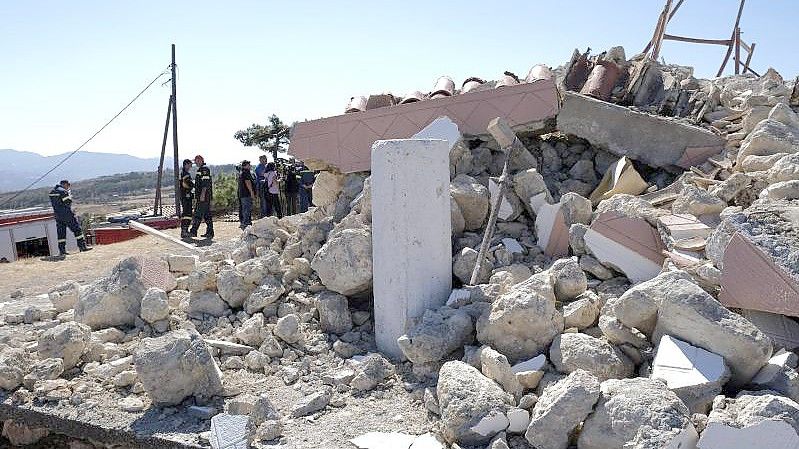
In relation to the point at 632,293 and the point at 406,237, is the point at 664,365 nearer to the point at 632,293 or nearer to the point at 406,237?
the point at 632,293

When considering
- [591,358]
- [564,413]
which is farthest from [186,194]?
[564,413]

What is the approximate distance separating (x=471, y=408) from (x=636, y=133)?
3.84 metres

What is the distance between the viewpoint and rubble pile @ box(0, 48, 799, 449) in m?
2.88

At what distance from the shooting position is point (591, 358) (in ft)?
10.6

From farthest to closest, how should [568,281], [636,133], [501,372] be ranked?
[636,133]
[568,281]
[501,372]

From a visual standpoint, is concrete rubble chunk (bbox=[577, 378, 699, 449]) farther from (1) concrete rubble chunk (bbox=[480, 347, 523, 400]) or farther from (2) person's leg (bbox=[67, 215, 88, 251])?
(2) person's leg (bbox=[67, 215, 88, 251])

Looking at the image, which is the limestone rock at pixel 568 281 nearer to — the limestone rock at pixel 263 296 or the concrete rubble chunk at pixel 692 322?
the concrete rubble chunk at pixel 692 322

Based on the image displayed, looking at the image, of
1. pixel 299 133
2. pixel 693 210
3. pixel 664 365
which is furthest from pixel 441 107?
pixel 664 365

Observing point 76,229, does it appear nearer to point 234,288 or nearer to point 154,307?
point 154,307

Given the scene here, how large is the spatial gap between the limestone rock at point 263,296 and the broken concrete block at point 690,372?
3.29 metres

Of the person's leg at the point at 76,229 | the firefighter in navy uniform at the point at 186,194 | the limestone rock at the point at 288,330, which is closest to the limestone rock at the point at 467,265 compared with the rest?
the limestone rock at the point at 288,330

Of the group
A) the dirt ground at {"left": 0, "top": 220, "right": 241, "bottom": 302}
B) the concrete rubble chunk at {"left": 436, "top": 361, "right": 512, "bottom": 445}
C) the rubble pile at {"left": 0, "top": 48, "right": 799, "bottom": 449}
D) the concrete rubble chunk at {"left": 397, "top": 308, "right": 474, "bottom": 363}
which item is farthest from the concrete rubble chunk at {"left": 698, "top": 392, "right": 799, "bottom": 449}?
the dirt ground at {"left": 0, "top": 220, "right": 241, "bottom": 302}

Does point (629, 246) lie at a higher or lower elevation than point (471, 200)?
lower

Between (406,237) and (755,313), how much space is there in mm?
2321
